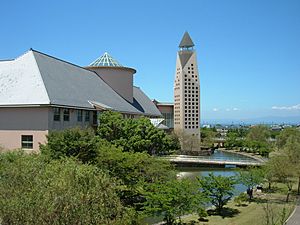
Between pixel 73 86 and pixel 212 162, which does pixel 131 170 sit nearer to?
pixel 73 86

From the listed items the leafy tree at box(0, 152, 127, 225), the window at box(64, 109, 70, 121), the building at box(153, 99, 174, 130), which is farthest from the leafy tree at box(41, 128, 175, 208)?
the building at box(153, 99, 174, 130)

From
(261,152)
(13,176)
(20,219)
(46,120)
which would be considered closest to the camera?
(20,219)

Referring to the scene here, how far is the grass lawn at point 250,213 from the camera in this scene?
17906 mm

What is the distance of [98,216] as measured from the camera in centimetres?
917

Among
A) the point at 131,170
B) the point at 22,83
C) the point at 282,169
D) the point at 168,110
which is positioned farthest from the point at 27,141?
the point at 168,110

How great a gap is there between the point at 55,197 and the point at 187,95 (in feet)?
205

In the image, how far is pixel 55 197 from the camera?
837 centimetres

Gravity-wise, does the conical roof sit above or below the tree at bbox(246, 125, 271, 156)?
above

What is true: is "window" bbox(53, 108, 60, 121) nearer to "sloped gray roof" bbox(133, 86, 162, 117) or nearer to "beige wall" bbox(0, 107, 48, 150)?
"beige wall" bbox(0, 107, 48, 150)

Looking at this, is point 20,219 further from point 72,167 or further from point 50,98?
point 50,98

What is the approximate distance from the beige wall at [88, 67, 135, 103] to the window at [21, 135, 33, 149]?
1814cm

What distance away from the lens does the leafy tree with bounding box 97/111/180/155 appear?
86.6 feet

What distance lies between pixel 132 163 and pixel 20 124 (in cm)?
1042

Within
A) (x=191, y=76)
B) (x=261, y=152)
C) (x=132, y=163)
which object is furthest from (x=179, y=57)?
(x=132, y=163)
